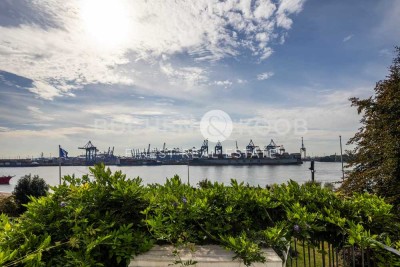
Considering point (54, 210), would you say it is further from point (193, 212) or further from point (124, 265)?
point (193, 212)

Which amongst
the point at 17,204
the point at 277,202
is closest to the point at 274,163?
the point at 17,204

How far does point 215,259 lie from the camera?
2168 mm

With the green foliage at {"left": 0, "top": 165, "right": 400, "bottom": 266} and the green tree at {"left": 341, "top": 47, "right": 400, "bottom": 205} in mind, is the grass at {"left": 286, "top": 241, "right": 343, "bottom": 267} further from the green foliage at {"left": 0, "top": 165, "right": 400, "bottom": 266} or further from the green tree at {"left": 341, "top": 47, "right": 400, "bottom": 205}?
the green tree at {"left": 341, "top": 47, "right": 400, "bottom": 205}

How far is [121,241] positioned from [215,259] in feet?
2.58

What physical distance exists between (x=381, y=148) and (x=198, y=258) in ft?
34.2

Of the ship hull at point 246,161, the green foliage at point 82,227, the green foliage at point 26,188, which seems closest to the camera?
the green foliage at point 82,227

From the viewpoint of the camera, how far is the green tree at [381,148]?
9055 mm

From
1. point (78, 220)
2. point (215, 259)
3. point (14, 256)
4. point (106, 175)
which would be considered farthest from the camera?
point (106, 175)

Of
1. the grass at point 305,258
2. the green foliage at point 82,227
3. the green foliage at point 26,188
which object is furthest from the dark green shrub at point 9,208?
the green foliage at point 82,227

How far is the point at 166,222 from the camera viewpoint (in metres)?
2.44

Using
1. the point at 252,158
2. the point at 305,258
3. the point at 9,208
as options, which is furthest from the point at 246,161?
the point at 305,258

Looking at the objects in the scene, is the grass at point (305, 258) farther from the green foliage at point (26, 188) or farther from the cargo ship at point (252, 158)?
the cargo ship at point (252, 158)

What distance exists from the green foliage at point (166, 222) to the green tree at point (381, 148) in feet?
23.0

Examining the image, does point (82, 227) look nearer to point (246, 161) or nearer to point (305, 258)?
point (305, 258)
